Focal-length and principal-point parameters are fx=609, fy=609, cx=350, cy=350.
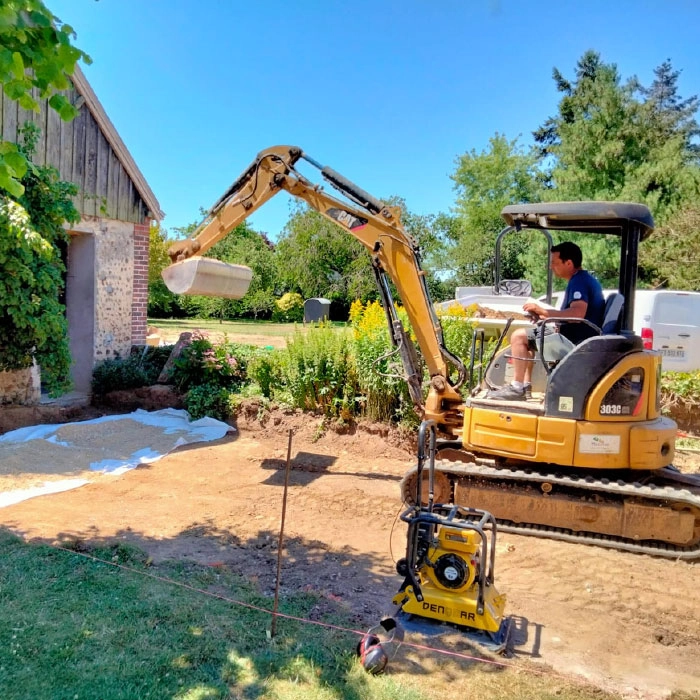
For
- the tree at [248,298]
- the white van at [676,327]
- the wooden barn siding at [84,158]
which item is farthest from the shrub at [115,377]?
the tree at [248,298]

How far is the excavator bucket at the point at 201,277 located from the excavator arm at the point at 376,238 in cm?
41

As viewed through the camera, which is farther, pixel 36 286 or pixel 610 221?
pixel 36 286

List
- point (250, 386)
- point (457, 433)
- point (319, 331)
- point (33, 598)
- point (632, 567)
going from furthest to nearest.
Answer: point (250, 386)
point (319, 331)
point (457, 433)
point (632, 567)
point (33, 598)

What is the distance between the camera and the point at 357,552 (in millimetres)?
5078

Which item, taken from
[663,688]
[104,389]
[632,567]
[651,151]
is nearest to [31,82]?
[663,688]

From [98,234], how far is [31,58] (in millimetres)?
7492

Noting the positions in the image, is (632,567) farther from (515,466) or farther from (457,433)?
(457,433)

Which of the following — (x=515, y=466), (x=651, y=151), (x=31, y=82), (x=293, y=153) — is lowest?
(x=515, y=466)

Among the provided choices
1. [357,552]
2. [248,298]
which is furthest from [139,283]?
[248,298]

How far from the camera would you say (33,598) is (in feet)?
12.7

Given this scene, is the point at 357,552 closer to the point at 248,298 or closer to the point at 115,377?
the point at 115,377

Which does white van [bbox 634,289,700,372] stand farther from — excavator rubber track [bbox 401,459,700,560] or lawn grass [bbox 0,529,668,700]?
lawn grass [bbox 0,529,668,700]

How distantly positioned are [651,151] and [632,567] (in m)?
20.8

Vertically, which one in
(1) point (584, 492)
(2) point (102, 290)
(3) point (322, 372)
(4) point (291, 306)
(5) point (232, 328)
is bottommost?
(1) point (584, 492)
